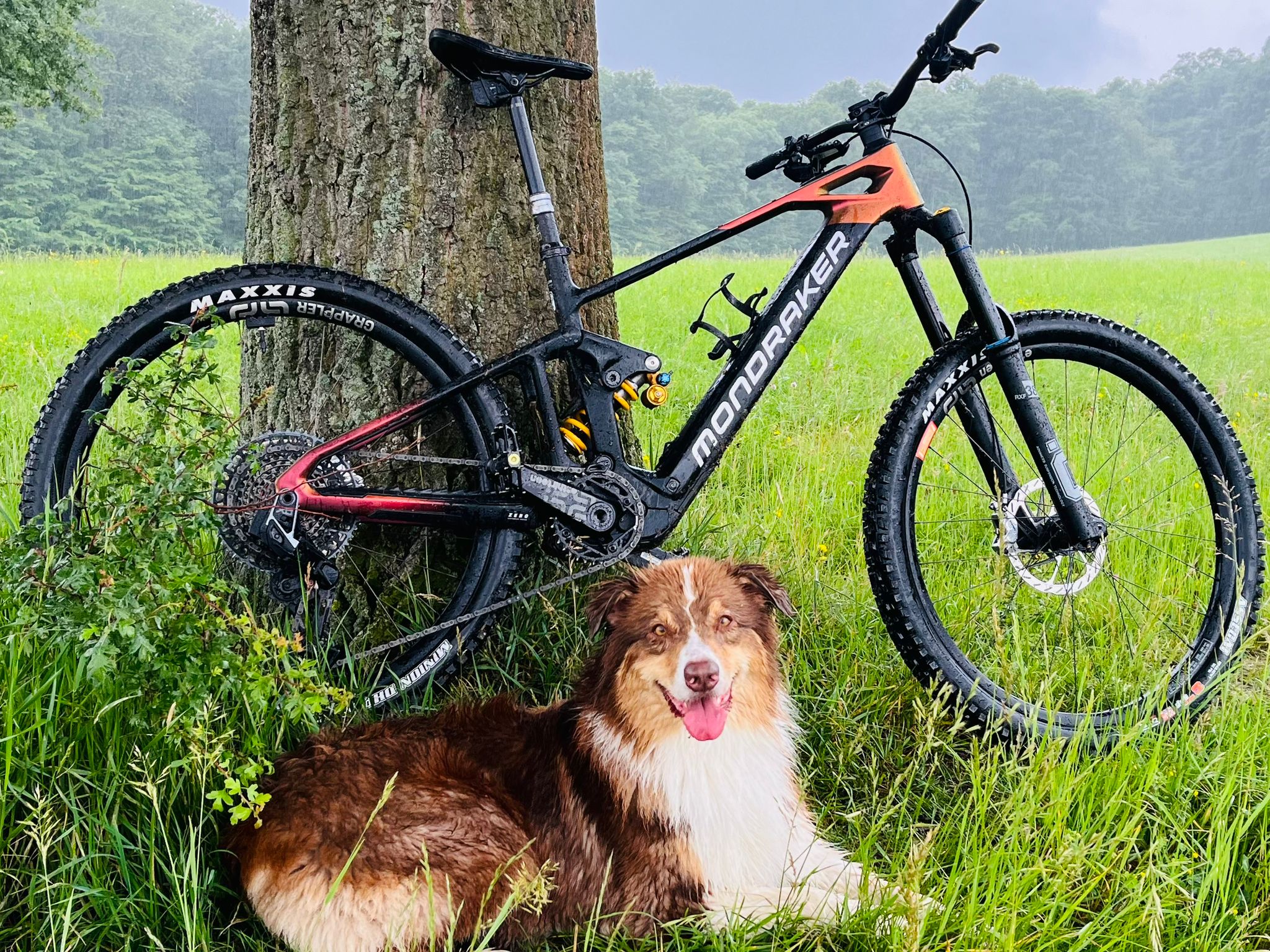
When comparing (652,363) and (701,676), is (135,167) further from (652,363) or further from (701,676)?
(701,676)

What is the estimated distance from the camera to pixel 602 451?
2715mm


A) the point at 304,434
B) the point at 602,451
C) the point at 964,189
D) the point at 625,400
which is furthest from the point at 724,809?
the point at 964,189

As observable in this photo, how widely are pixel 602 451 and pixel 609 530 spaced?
231 millimetres

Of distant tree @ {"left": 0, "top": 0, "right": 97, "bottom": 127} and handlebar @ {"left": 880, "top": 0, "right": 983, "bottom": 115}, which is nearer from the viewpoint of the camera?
handlebar @ {"left": 880, "top": 0, "right": 983, "bottom": 115}

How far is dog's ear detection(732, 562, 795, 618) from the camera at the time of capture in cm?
220

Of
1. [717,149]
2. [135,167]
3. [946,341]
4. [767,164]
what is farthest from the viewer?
[717,149]

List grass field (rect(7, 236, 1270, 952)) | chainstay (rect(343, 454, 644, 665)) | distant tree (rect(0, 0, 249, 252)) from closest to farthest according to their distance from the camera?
grass field (rect(7, 236, 1270, 952)), chainstay (rect(343, 454, 644, 665)), distant tree (rect(0, 0, 249, 252))

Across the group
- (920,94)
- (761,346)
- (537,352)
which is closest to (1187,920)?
(761,346)

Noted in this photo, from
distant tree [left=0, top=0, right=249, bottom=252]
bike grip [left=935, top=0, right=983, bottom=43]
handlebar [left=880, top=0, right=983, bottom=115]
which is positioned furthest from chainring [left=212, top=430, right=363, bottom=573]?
distant tree [left=0, top=0, right=249, bottom=252]

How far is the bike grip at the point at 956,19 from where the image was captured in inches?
101

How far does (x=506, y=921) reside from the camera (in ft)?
6.57

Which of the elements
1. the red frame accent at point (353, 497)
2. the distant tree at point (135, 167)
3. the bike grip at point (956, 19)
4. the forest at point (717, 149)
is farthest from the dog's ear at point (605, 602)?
the forest at point (717, 149)

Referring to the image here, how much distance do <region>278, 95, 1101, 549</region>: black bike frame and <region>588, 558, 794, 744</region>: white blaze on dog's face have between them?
1.91 ft

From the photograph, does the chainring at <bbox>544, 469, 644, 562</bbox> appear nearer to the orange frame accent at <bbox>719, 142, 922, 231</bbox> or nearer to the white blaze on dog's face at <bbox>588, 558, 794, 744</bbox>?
the white blaze on dog's face at <bbox>588, 558, 794, 744</bbox>
